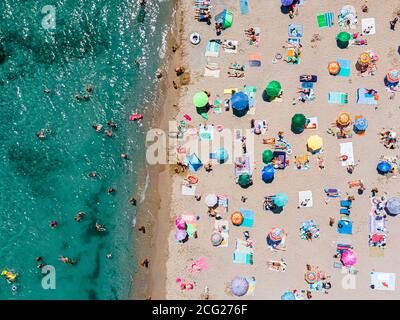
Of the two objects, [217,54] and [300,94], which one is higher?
[217,54]

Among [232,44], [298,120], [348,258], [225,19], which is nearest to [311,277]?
[348,258]

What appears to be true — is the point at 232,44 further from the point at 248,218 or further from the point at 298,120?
the point at 248,218

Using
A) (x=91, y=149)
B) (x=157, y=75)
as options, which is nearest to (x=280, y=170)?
(x=157, y=75)

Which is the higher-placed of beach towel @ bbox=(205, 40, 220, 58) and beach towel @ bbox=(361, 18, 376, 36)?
beach towel @ bbox=(361, 18, 376, 36)

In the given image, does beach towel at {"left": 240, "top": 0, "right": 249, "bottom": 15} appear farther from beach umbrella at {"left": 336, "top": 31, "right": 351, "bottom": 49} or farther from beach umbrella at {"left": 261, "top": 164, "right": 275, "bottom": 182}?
beach umbrella at {"left": 261, "top": 164, "right": 275, "bottom": 182}

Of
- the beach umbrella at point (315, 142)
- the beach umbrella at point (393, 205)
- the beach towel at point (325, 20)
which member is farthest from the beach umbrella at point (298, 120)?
the beach umbrella at point (393, 205)

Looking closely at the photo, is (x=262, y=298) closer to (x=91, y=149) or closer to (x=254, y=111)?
(x=254, y=111)

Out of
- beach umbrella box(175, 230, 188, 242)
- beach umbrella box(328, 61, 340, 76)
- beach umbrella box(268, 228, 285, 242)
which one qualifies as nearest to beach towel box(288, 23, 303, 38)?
beach umbrella box(328, 61, 340, 76)
